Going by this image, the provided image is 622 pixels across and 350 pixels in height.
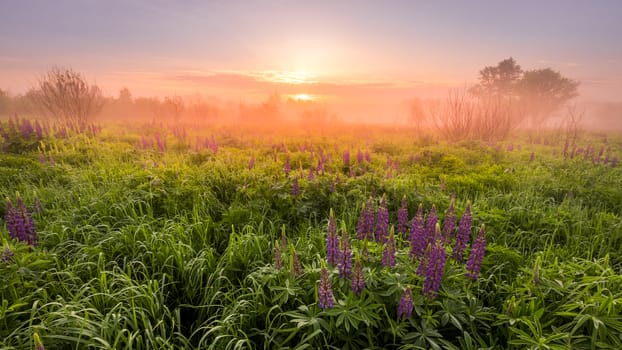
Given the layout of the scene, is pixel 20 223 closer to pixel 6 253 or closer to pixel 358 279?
pixel 6 253

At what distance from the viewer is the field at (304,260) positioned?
2201mm

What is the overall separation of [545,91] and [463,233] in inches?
2008

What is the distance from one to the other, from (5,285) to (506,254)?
4693 mm

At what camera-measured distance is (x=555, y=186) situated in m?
6.01

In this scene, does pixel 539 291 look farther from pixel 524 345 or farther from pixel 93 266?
pixel 93 266

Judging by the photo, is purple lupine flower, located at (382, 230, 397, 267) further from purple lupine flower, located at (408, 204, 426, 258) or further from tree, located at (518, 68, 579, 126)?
tree, located at (518, 68, 579, 126)

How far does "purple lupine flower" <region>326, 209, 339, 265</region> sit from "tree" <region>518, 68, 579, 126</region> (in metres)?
47.4

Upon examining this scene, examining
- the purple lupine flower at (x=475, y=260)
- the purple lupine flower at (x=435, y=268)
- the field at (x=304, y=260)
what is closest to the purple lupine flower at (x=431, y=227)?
the field at (x=304, y=260)

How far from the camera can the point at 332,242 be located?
7.84 feet

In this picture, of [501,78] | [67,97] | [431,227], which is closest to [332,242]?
[431,227]

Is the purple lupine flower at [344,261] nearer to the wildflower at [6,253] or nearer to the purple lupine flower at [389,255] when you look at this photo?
the purple lupine flower at [389,255]

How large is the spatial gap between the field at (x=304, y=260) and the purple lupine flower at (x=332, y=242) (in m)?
0.01

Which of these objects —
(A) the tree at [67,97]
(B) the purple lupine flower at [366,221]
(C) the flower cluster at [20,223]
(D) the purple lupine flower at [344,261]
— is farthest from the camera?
(A) the tree at [67,97]

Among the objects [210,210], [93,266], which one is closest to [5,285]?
[93,266]
